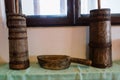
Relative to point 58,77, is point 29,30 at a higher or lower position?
higher

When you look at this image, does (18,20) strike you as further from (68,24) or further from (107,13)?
(107,13)

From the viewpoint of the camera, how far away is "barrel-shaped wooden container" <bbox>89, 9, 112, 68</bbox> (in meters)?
0.73

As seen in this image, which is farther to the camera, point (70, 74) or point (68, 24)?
point (68, 24)

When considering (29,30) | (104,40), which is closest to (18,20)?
(29,30)

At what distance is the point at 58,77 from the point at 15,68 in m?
Answer: 0.21

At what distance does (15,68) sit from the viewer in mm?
737

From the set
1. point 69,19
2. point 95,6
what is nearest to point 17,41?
point 69,19

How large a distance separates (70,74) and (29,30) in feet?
1.16

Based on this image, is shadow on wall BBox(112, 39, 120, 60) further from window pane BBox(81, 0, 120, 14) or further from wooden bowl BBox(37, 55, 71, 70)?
wooden bowl BBox(37, 55, 71, 70)

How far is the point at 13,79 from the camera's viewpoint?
685mm

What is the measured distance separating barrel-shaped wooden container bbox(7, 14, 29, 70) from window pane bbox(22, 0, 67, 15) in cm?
18

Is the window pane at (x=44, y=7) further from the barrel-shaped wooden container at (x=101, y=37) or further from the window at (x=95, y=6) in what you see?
the barrel-shaped wooden container at (x=101, y=37)

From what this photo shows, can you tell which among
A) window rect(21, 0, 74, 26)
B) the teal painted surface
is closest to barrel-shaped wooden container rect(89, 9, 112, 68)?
the teal painted surface

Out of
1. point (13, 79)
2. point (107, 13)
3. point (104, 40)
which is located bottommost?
point (13, 79)
